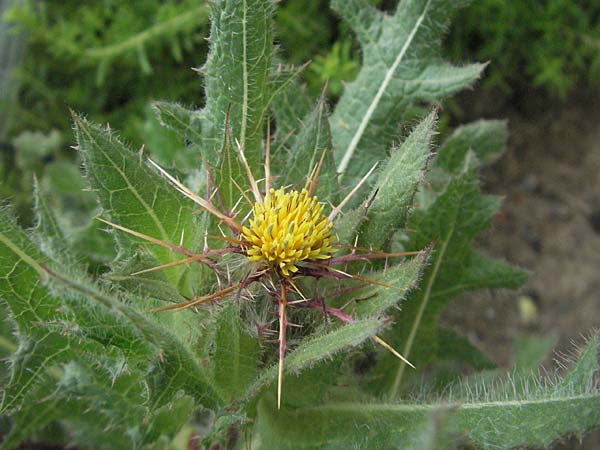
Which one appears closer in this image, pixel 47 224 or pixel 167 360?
pixel 167 360

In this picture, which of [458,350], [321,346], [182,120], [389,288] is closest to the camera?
[321,346]

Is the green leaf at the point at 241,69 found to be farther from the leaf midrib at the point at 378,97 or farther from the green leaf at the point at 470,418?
the green leaf at the point at 470,418

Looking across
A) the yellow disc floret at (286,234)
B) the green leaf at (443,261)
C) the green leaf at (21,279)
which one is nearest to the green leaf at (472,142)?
the green leaf at (443,261)

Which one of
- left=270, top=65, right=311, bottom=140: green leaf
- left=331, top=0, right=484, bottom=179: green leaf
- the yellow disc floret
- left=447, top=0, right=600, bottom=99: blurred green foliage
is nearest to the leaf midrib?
left=331, top=0, right=484, bottom=179: green leaf

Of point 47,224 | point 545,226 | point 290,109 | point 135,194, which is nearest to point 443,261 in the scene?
point 290,109

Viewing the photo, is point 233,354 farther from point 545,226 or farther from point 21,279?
point 545,226
